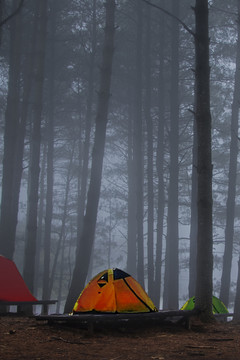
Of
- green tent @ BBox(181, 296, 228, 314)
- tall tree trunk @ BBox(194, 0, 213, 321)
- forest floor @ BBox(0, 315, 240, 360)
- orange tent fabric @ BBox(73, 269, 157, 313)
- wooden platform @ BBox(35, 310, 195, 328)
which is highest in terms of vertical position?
tall tree trunk @ BBox(194, 0, 213, 321)

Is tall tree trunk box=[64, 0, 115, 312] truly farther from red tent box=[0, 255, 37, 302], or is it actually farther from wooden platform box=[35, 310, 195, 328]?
wooden platform box=[35, 310, 195, 328]

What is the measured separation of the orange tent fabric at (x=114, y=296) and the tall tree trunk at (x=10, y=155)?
655 cm

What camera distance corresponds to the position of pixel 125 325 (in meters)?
6.95

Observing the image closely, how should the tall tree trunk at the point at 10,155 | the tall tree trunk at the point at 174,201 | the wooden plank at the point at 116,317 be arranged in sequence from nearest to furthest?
1. the wooden plank at the point at 116,317
2. the tall tree trunk at the point at 10,155
3. the tall tree trunk at the point at 174,201

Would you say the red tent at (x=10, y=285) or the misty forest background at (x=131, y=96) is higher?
the misty forest background at (x=131, y=96)

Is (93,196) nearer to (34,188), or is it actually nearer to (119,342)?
(34,188)

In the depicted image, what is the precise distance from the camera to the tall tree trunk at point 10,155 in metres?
13.9

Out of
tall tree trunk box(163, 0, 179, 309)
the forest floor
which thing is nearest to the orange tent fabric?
the forest floor

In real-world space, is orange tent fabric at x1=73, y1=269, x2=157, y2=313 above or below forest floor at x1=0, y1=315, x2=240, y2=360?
above

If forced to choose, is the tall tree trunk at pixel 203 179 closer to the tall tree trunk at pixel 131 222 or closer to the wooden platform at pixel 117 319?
the wooden platform at pixel 117 319

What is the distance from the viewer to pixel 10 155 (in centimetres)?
1455

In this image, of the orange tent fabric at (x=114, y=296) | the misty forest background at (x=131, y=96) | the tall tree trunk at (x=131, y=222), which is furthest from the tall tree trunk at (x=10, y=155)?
the tall tree trunk at (x=131, y=222)

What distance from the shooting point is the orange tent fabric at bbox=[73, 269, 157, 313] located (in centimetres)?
727

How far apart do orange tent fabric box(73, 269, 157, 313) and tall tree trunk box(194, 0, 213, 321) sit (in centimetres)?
96
